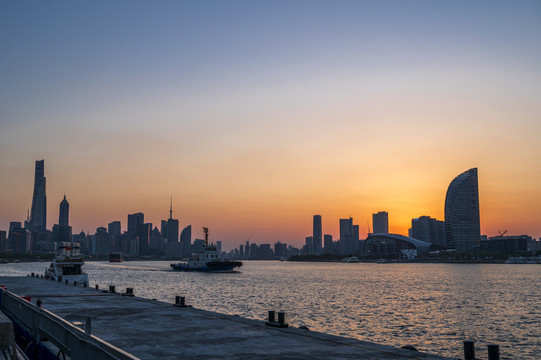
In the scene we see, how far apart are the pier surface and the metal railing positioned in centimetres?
352

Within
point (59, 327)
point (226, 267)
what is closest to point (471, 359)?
point (59, 327)

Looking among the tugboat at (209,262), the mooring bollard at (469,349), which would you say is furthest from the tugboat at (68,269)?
the tugboat at (209,262)

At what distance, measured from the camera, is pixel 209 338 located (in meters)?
24.2

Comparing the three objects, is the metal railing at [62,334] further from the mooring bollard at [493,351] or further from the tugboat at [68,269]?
the tugboat at [68,269]

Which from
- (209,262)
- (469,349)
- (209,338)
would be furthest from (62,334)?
(209,262)

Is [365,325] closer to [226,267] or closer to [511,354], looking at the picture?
[511,354]

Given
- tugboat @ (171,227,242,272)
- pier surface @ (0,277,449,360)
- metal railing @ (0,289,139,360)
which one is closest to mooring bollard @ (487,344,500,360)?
pier surface @ (0,277,449,360)

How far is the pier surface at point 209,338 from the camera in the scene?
2038 cm

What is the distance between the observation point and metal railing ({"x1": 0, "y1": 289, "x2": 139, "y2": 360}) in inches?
458

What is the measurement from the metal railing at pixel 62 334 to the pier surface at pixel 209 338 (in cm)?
352

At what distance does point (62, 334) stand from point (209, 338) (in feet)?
30.2

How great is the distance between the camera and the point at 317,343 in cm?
2306

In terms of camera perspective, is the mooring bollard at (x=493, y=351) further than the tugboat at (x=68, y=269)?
No

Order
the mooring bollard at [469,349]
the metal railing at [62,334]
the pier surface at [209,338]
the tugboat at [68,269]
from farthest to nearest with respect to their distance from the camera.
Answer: the tugboat at [68,269], the pier surface at [209,338], the mooring bollard at [469,349], the metal railing at [62,334]
